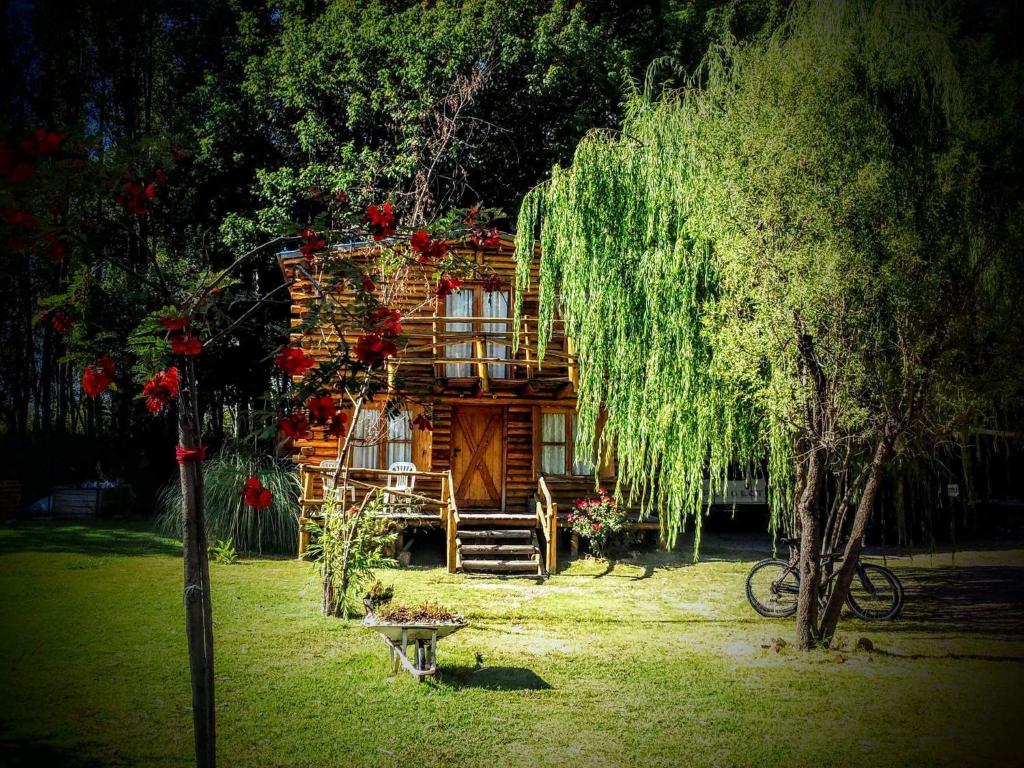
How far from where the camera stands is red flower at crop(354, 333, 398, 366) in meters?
3.58

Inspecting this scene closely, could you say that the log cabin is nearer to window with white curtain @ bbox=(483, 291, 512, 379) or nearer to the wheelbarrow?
window with white curtain @ bbox=(483, 291, 512, 379)

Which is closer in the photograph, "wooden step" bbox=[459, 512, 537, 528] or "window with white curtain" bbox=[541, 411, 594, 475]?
"wooden step" bbox=[459, 512, 537, 528]

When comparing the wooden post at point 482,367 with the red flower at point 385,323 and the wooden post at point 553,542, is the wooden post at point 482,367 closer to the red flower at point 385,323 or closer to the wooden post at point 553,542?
the wooden post at point 553,542

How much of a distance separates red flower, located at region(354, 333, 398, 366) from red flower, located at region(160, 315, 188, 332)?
706 millimetres

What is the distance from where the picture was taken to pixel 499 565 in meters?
13.5

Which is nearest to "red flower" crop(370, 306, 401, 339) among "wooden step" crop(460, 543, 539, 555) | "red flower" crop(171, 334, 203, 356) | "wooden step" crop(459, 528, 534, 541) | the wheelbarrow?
"red flower" crop(171, 334, 203, 356)

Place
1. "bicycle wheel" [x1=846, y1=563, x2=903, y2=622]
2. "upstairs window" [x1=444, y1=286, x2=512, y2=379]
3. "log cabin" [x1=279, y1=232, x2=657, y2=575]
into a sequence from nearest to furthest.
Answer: "bicycle wheel" [x1=846, y1=563, x2=903, y2=622], "log cabin" [x1=279, y1=232, x2=657, y2=575], "upstairs window" [x1=444, y1=286, x2=512, y2=379]

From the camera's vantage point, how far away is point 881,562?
15555 millimetres

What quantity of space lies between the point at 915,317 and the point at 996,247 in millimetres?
910

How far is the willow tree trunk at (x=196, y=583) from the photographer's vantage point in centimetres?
380

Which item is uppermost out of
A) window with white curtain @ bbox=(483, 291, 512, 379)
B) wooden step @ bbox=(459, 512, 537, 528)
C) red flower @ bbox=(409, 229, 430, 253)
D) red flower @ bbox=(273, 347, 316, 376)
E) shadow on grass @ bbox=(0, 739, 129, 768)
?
window with white curtain @ bbox=(483, 291, 512, 379)

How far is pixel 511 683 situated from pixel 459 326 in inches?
433

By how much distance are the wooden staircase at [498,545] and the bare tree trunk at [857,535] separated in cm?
545

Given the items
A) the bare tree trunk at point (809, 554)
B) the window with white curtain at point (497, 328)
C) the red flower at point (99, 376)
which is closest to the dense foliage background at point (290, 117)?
the window with white curtain at point (497, 328)
